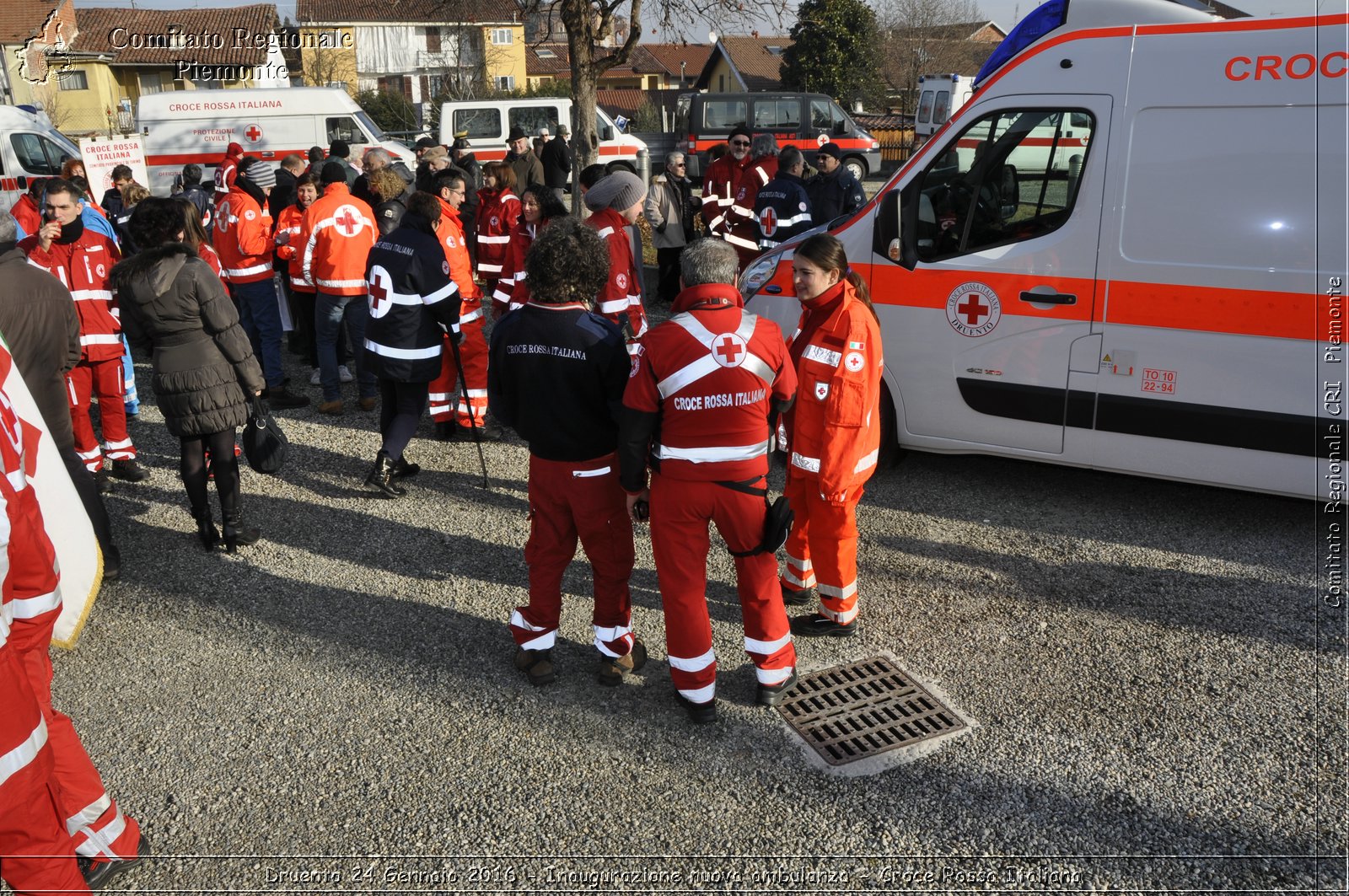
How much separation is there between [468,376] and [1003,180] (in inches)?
153

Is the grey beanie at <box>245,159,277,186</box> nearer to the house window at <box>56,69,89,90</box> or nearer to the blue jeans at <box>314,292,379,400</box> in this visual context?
the blue jeans at <box>314,292,379,400</box>

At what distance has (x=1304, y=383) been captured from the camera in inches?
189

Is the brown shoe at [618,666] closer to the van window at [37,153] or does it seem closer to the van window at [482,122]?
the van window at [37,153]

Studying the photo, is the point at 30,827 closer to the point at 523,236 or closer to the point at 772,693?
the point at 772,693

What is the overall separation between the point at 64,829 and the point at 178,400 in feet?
9.63

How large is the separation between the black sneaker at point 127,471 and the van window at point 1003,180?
17.4 ft

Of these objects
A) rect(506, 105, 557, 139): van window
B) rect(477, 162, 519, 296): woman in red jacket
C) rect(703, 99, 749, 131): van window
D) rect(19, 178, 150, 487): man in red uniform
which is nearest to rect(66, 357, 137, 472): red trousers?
rect(19, 178, 150, 487): man in red uniform

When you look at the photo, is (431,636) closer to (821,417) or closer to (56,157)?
(821,417)

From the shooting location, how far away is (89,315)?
615 centimetres

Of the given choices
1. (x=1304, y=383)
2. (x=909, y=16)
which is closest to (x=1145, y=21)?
(x=1304, y=383)

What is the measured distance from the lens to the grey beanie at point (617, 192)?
5914mm

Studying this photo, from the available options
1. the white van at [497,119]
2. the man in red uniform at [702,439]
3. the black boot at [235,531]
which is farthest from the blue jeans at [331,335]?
the white van at [497,119]

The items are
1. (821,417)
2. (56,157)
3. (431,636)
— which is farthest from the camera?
(56,157)

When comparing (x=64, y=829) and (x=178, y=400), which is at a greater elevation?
(x=178, y=400)
